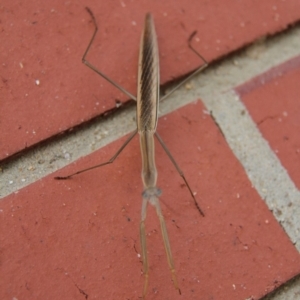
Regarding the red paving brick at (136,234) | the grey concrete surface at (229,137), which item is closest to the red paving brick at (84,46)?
the grey concrete surface at (229,137)

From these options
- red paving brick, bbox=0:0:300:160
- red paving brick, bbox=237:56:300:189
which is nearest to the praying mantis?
red paving brick, bbox=0:0:300:160

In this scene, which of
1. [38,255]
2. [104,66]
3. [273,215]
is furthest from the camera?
[104,66]

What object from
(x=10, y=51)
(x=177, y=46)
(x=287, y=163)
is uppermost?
(x=10, y=51)

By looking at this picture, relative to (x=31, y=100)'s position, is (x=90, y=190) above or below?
below

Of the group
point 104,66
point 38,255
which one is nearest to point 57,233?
point 38,255

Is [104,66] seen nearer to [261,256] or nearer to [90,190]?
[90,190]

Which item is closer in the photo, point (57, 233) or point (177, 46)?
point (57, 233)
